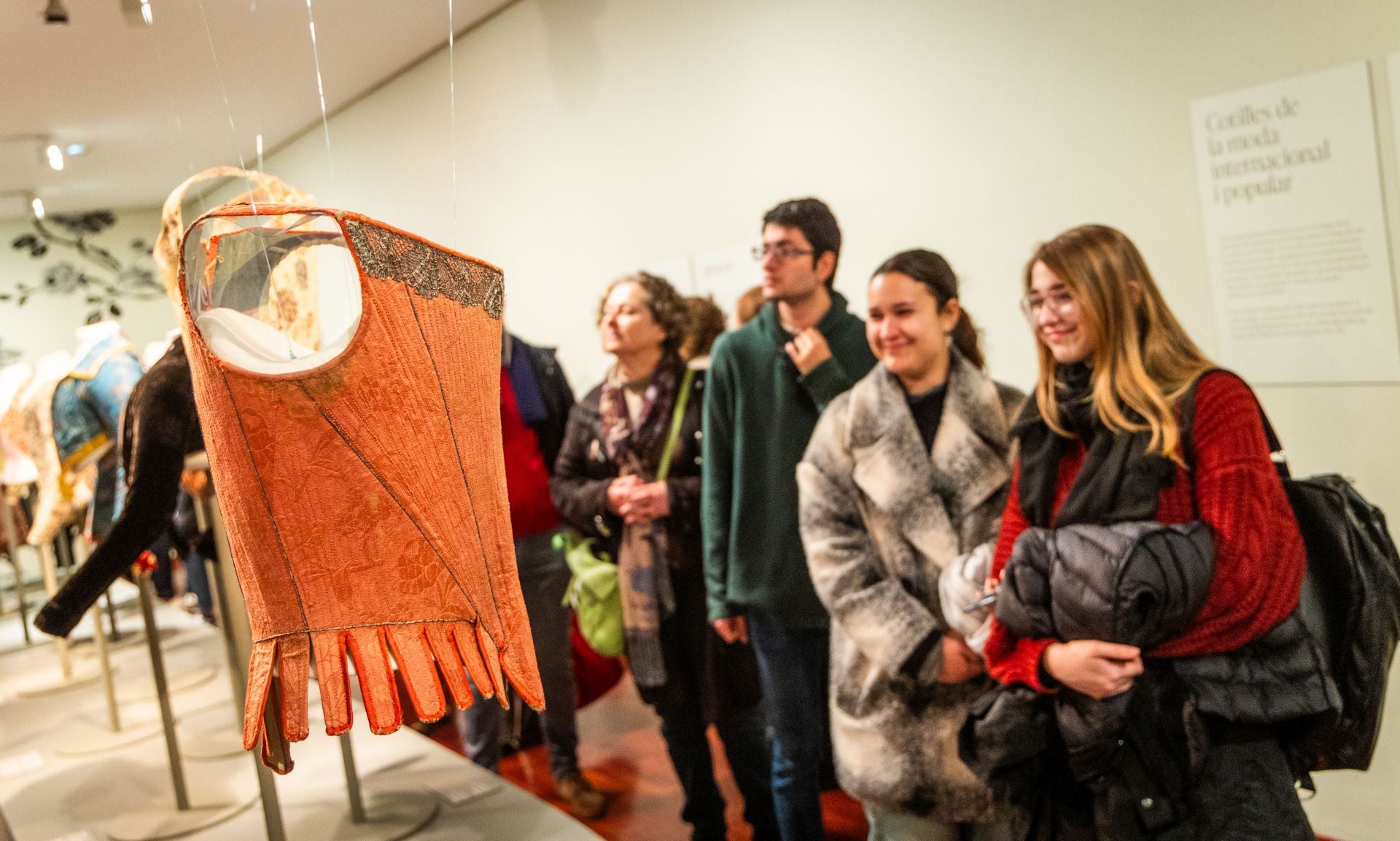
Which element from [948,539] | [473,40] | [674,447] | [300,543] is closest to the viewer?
[300,543]

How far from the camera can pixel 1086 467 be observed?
1.70 m

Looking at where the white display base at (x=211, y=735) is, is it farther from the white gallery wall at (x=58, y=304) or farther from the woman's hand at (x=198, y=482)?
the white gallery wall at (x=58, y=304)

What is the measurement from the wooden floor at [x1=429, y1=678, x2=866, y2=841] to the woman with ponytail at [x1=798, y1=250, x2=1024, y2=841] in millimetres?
1025

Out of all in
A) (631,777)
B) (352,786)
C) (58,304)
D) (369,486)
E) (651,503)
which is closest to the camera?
(369,486)

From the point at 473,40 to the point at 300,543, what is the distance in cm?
127

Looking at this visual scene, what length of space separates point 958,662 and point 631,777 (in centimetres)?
193

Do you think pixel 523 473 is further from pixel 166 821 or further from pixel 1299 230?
pixel 1299 230

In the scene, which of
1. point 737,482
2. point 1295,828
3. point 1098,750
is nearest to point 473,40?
point 737,482

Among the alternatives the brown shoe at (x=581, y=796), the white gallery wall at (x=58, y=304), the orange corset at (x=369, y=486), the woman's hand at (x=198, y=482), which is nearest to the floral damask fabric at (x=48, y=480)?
the woman's hand at (x=198, y=482)

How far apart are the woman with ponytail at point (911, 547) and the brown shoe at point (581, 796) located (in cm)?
140

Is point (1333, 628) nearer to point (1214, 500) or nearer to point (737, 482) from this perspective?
point (1214, 500)

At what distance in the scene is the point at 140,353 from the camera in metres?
1.61

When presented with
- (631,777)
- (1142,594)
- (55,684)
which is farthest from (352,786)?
(55,684)

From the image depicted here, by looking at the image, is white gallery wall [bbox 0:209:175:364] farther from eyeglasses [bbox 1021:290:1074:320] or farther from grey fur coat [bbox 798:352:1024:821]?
eyeglasses [bbox 1021:290:1074:320]
